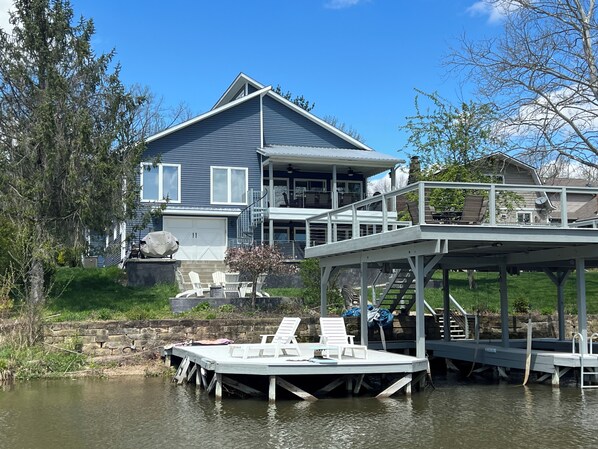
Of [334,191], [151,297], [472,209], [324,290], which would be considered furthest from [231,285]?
[472,209]

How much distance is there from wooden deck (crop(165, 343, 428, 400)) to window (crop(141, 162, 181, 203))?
14130 millimetres

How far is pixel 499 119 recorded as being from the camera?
2141 cm

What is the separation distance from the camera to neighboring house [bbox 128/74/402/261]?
2856cm

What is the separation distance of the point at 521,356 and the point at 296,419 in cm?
644

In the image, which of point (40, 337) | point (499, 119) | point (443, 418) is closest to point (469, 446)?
point (443, 418)

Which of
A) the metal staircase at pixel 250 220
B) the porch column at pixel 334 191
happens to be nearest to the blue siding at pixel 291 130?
the porch column at pixel 334 191

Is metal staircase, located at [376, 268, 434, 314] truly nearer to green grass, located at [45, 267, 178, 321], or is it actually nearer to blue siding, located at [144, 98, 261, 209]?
green grass, located at [45, 267, 178, 321]

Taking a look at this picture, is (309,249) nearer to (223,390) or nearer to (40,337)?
(223,390)

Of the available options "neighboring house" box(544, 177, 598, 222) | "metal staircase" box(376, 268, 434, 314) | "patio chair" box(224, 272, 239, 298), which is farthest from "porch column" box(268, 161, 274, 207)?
"neighboring house" box(544, 177, 598, 222)

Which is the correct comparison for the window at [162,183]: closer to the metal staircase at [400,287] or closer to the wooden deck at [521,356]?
the metal staircase at [400,287]

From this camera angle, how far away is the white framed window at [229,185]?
96.8ft

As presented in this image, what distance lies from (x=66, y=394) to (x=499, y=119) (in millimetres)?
14833

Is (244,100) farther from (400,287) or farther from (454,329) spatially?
(454,329)

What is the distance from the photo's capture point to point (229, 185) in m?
29.7
